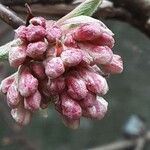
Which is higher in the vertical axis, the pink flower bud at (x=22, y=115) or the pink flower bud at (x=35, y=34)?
the pink flower bud at (x=35, y=34)

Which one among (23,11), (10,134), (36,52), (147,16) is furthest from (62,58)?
(10,134)

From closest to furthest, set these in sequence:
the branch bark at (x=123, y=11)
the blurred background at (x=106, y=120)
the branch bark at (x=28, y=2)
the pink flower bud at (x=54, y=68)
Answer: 1. the pink flower bud at (x=54, y=68)
2. the branch bark at (x=28, y=2)
3. the branch bark at (x=123, y=11)
4. the blurred background at (x=106, y=120)

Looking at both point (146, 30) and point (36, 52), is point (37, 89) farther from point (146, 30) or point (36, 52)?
point (146, 30)

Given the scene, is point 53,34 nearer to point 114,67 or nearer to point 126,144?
point 114,67

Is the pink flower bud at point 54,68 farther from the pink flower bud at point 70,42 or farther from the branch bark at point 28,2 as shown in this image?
the branch bark at point 28,2

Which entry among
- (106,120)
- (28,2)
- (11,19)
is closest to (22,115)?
(11,19)

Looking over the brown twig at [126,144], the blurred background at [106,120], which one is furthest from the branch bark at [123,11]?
the brown twig at [126,144]

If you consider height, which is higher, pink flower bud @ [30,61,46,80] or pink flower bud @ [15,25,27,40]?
pink flower bud @ [15,25,27,40]

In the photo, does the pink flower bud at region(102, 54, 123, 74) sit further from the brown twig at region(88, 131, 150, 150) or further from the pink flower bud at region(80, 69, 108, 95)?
the brown twig at region(88, 131, 150, 150)

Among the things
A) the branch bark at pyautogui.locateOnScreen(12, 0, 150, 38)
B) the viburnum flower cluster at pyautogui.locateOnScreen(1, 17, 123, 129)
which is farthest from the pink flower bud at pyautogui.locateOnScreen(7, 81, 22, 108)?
the branch bark at pyautogui.locateOnScreen(12, 0, 150, 38)
